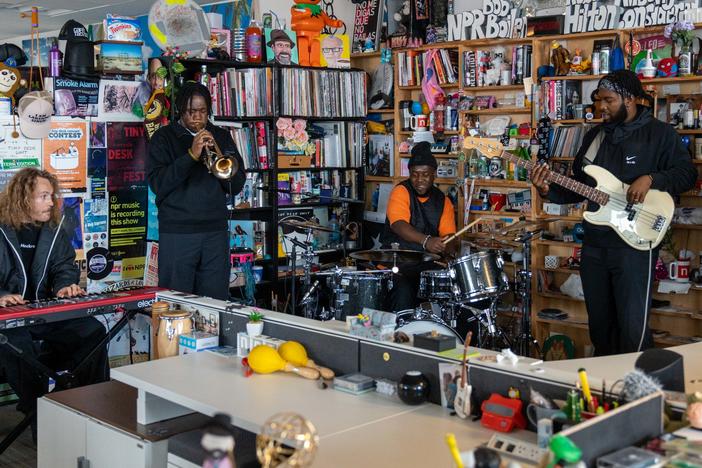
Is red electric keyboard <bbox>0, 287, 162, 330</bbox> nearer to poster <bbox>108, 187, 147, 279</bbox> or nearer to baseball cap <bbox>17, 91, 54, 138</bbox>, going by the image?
baseball cap <bbox>17, 91, 54, 138</bbox>

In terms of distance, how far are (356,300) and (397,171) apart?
1.74m

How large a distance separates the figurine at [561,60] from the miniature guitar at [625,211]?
54.6 inches

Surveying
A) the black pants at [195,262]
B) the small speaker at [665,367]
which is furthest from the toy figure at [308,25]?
the small speaker at [665,367]

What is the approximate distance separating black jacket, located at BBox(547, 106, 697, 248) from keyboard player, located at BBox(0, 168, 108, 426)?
2612 millimetres

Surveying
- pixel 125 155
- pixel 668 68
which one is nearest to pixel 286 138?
pixel 125 155

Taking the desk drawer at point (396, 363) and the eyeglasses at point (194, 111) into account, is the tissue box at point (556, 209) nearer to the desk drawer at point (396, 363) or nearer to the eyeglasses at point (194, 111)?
the eyeglasses at point (194, 111)

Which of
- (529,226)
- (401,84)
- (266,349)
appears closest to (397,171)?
(401,84)

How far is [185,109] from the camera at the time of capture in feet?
16.1

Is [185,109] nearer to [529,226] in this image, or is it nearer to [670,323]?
[529,226]

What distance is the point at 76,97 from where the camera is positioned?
5.38 m

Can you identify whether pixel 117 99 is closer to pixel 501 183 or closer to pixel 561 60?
pixel 501 183

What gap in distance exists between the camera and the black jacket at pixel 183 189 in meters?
4.89

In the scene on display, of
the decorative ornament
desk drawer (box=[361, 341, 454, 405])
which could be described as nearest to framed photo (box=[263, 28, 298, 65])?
desk drawer (box=[361, 341, 454, 405])

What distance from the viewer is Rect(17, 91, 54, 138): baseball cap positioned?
5066 millimetres
